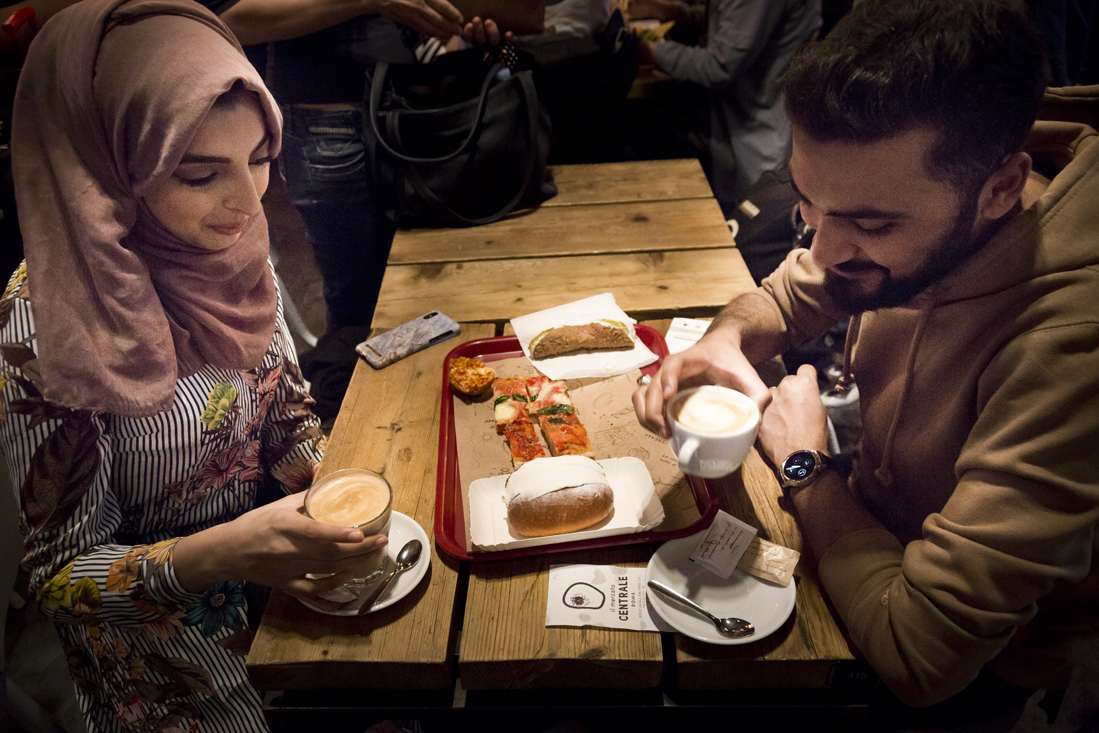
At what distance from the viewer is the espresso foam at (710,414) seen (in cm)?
120

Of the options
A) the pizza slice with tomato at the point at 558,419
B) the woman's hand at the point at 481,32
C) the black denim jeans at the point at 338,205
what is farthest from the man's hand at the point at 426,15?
the pizza slice with tomato at the point at 558,419

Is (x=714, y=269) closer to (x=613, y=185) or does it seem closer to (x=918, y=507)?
(x=613, y=185)

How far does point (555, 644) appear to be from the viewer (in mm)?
1186

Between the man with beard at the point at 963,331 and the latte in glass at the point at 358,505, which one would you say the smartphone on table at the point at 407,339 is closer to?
the latte in glass at the point at 358,505

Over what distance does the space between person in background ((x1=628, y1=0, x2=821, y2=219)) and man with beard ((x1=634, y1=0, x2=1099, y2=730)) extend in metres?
1.58

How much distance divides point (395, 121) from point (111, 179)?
1.53 meters

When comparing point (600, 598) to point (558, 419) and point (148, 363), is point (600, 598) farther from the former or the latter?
point (148, 363)

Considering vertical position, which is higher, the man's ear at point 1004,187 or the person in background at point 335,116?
the man's ear at point 1004,187

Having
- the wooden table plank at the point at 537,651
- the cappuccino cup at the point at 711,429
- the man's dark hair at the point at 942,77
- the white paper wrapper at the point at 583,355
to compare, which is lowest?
the white paper wrapper at the point at 583,355

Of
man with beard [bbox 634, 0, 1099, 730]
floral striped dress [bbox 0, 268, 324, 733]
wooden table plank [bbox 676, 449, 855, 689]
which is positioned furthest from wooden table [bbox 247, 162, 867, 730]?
floral striped dress [bbox 0, 268, 324, 733]

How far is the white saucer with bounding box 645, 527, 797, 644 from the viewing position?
3.79 feet

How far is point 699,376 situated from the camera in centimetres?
152

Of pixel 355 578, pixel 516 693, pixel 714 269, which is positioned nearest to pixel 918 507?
pixel 516 693

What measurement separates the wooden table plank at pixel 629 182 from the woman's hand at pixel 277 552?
1.99 meters
